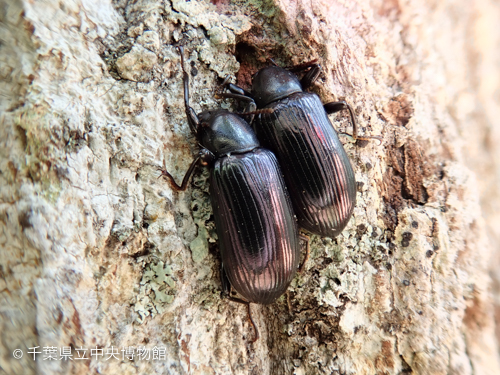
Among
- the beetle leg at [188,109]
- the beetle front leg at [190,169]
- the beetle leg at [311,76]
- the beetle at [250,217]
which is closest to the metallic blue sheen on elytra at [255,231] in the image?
the beetle at [250,217]

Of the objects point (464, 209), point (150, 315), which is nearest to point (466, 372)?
point (464, 209)

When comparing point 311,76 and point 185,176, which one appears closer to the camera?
point 185,176

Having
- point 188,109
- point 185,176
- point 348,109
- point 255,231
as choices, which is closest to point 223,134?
point 188,109

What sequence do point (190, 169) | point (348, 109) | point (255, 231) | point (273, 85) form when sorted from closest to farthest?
point (255, 231)
point (190, 169)
point (348, 109)
point (273, 85)

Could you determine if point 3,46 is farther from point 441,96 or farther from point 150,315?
point 441,96

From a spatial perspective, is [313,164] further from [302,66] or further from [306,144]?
[302,66]

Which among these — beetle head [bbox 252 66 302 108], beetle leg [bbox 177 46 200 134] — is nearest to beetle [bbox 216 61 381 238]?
beetle head [bbox 252 66 302 108]

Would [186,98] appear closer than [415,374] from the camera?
No
